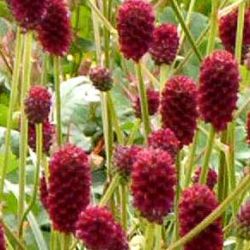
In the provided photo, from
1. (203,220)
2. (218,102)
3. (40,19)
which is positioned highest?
(40,19)

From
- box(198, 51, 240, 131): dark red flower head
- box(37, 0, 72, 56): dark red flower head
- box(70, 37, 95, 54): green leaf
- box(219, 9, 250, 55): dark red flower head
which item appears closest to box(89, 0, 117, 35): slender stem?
box(37, 0, 72, 56): dark red flower head

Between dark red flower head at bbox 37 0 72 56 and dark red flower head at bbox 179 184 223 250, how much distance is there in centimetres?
38

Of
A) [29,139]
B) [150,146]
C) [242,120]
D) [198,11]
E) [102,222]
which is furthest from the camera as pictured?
[198,11]

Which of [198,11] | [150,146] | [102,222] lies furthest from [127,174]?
[198,11]

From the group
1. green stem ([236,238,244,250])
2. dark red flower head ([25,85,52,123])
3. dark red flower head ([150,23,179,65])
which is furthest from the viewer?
dark red flower head ([150,23,179,65])

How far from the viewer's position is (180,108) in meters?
1.31

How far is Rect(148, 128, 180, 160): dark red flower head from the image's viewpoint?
1262 mm

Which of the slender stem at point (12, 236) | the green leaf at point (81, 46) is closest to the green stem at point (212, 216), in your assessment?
the slender stem at point (12, 236)

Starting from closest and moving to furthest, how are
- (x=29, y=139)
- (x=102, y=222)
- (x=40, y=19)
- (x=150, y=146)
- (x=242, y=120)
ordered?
(x=102, y=222)
(x=150, y=146)
(x=40, y=19)
(x=29, y=139)
(x=242, y=120)

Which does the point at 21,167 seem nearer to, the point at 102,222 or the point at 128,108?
the point at 102,222

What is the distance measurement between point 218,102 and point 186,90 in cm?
10

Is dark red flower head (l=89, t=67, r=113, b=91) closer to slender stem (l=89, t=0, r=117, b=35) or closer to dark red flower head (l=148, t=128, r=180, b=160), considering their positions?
slender stem (l=89, t=0, r=117, b=35)

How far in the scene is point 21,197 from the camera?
1.43 meters

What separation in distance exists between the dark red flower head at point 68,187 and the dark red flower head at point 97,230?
37 mm
